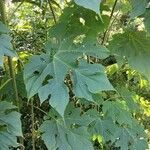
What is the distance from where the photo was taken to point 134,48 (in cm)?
201

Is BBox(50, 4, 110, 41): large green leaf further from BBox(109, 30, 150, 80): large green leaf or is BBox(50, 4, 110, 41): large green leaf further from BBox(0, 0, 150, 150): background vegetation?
BBox(109, 30, 150, 80): large green leaf

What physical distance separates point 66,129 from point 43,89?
13.4 inches

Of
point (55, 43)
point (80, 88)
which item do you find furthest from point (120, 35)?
point (80, 88)

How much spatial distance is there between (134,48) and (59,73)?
18.9 inches

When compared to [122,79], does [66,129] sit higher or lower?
higher

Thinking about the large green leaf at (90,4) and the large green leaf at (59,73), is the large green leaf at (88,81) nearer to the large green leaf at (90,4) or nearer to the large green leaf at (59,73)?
the large green leaf at (59,73)

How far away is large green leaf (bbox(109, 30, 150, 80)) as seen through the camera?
194 cm

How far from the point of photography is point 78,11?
200cm

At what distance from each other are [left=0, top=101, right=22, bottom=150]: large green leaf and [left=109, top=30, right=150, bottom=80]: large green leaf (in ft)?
1.80

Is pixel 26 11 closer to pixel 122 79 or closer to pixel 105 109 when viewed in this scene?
pixel 122 79

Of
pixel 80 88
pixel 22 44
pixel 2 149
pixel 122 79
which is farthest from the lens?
pixel 122 79

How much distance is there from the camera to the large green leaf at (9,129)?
175cm

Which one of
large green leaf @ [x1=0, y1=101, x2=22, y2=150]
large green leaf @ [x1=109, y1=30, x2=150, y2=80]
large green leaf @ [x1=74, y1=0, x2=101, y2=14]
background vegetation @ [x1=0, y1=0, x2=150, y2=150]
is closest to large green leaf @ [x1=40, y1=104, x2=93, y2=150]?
background vegetation @ [x1=0, y1=0, x2=150, y2=150]

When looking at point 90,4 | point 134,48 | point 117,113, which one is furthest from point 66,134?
point 90,4
